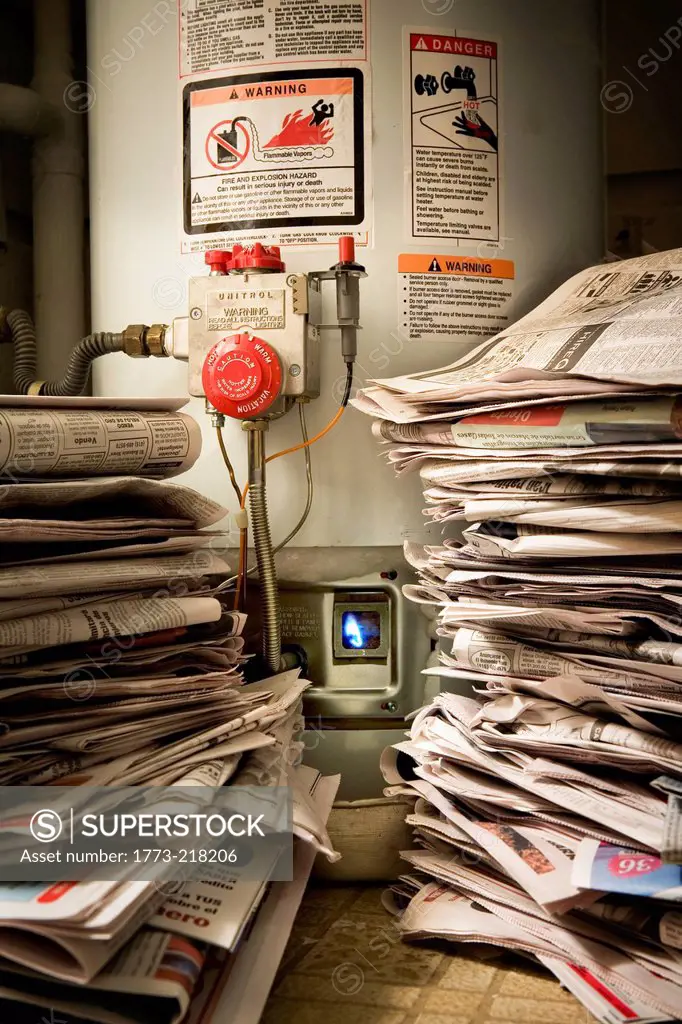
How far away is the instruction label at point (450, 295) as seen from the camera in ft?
3.71

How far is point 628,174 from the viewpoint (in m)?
1.75

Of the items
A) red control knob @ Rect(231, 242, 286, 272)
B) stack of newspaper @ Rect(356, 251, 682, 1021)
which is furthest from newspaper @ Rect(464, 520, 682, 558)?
red control knob @ Rect(231, 242, 286, 272)

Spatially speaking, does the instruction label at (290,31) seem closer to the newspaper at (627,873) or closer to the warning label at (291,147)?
the warning label at (291,147)

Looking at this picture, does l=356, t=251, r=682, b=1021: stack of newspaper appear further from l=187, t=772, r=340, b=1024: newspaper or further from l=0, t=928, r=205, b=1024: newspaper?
l=0, t=928, r=205, b=1024: newspaper

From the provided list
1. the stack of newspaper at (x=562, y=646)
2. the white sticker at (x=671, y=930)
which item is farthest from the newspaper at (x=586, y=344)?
the white sticker at (x=671, y=930)

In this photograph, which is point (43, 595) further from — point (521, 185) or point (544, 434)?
point (521, 185)

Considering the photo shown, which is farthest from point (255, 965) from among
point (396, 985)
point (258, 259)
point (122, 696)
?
point (258, 259)

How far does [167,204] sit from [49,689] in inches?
25.7

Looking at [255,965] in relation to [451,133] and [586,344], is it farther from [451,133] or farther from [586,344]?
[451,133]

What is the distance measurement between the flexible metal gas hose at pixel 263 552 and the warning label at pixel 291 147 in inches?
10.7

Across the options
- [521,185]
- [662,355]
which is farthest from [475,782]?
[521,185]

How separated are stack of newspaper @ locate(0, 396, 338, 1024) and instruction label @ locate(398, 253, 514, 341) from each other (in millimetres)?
330

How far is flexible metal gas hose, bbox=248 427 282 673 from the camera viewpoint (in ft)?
3.58

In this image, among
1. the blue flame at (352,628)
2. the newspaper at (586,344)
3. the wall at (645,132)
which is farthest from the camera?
the wall at (645,132)
